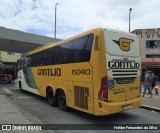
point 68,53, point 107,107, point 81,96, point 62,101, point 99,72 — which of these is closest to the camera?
point 107,107

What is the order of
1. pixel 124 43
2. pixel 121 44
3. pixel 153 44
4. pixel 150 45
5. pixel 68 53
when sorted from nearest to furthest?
pixel 121 44, pixel 124 43, pixel 68 53, pixel 153 44, pixel 150 45

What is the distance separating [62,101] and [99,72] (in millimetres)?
3410

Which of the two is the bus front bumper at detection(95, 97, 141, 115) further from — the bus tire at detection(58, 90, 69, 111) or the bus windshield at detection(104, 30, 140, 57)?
the bus tire at detection(58, 90, 69, 111)

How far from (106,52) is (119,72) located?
0.94 m

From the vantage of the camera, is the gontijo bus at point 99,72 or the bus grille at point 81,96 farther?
the bus grille at point 81,96

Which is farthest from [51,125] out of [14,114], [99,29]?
[99,29]

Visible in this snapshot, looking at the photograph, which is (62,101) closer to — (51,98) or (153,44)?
(51,98)

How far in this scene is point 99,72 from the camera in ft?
26.5

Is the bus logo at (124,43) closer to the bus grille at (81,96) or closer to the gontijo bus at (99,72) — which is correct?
the gontijo bus at (99,72)

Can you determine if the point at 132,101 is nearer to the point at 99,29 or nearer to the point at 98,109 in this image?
the point at 98,109

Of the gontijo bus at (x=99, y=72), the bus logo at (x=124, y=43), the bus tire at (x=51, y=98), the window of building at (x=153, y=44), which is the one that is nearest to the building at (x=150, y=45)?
the window of building at (x=153, y=44)

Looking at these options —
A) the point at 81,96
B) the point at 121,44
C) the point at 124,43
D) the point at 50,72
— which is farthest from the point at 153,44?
the point at 81,96

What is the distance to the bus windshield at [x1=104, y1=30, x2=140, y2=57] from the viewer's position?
27.3ft

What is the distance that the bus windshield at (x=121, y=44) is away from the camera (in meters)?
8.33
